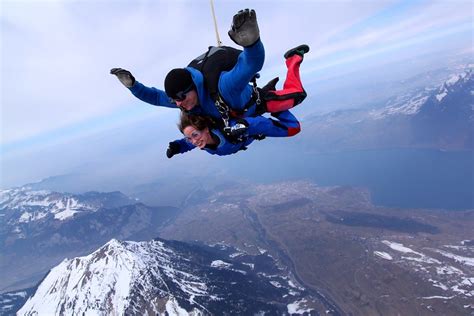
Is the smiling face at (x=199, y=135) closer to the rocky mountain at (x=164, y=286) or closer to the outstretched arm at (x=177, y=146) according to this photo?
the outstretched arm at (x=177, y=146)

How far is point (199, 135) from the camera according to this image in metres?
5.73

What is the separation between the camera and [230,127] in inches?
203

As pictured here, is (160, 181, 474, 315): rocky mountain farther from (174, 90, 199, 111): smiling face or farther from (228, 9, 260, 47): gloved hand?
(228, 9, 260, 47): gloved hand

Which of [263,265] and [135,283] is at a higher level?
[135,283]

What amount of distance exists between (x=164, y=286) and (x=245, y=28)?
377ft

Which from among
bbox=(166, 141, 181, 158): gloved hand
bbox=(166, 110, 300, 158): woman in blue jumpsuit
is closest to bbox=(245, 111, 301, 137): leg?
bbox=(166, 110, 300, 158): woman in blue jumpsuit

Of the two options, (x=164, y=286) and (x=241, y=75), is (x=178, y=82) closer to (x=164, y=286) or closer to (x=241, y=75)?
→ (x=241, y=75)

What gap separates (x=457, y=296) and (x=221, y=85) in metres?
117

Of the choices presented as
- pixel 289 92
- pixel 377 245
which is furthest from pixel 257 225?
pixel 289 92

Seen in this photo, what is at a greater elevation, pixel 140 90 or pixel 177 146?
pixel 140 90

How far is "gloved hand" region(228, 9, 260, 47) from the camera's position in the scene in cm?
321

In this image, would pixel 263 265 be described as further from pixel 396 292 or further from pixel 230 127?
pixel 230 127

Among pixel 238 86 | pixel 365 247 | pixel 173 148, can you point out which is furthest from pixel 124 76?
pixel 365 247

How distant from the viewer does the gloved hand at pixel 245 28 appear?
3.21 metres
